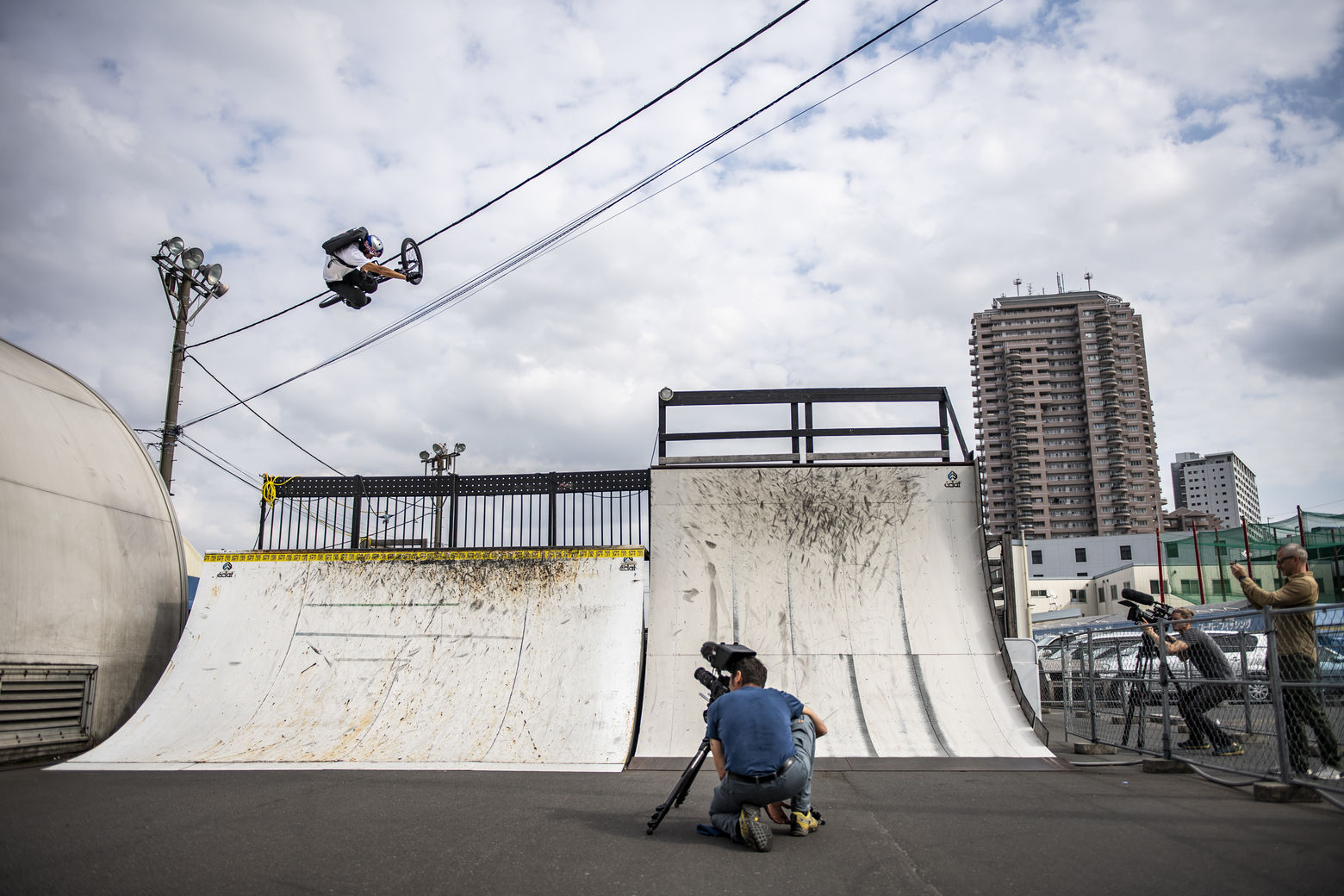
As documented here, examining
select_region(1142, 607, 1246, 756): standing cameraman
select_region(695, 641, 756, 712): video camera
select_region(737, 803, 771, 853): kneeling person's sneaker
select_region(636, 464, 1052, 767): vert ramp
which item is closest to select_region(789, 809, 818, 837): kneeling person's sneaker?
select_region(737, 803, 771, 853): kneeling person's sneaker

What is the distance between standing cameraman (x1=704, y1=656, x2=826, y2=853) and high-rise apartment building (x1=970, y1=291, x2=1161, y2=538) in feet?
418

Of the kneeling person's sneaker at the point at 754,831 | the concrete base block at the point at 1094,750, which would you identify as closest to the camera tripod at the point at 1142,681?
the concrete base block at the point at 1094,750

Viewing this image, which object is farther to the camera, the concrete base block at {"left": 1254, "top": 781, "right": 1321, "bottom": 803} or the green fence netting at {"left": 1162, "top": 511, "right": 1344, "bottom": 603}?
the green fence netting at {"left": 1162, "top": 511, "right": 1344, "bottom": 603}

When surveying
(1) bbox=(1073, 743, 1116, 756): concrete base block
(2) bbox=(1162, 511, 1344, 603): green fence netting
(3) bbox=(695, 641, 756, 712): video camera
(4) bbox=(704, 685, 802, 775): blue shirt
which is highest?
(2) bbox=(1162, 511, 1344, 603): green fence netting

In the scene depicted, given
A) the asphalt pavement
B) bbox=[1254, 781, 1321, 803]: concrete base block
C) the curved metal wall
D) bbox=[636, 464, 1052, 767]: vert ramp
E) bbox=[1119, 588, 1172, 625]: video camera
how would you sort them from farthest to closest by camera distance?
the curved metal wall, bbox=[636, 464, 1052, 767]: vert ramp, bbox=[1119, 588, 1172, 625]: video camera, bbox=[1254, 781, 1321, 803]: concrete base block, the asphalt pavement

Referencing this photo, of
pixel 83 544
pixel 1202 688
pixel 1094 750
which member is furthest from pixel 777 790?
pixel 83 544

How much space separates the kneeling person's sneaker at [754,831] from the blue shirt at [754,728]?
0.20 metres

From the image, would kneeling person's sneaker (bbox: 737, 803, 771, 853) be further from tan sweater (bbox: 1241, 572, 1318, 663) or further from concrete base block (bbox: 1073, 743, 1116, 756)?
concrete base block (bbox: 1073, 743, 1116, 756)

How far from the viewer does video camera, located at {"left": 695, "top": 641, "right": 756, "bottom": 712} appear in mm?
4645

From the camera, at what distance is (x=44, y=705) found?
25.3 ft

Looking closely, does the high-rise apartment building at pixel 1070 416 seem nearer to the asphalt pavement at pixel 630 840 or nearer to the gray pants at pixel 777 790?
the asphalt pavement at pixel 630 840

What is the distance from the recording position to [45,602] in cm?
793

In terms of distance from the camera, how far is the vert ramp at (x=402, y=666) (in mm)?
7328

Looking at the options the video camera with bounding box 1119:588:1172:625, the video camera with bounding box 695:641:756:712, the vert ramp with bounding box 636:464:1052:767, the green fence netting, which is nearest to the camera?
the video camera with bounding box 695:641:756:712
